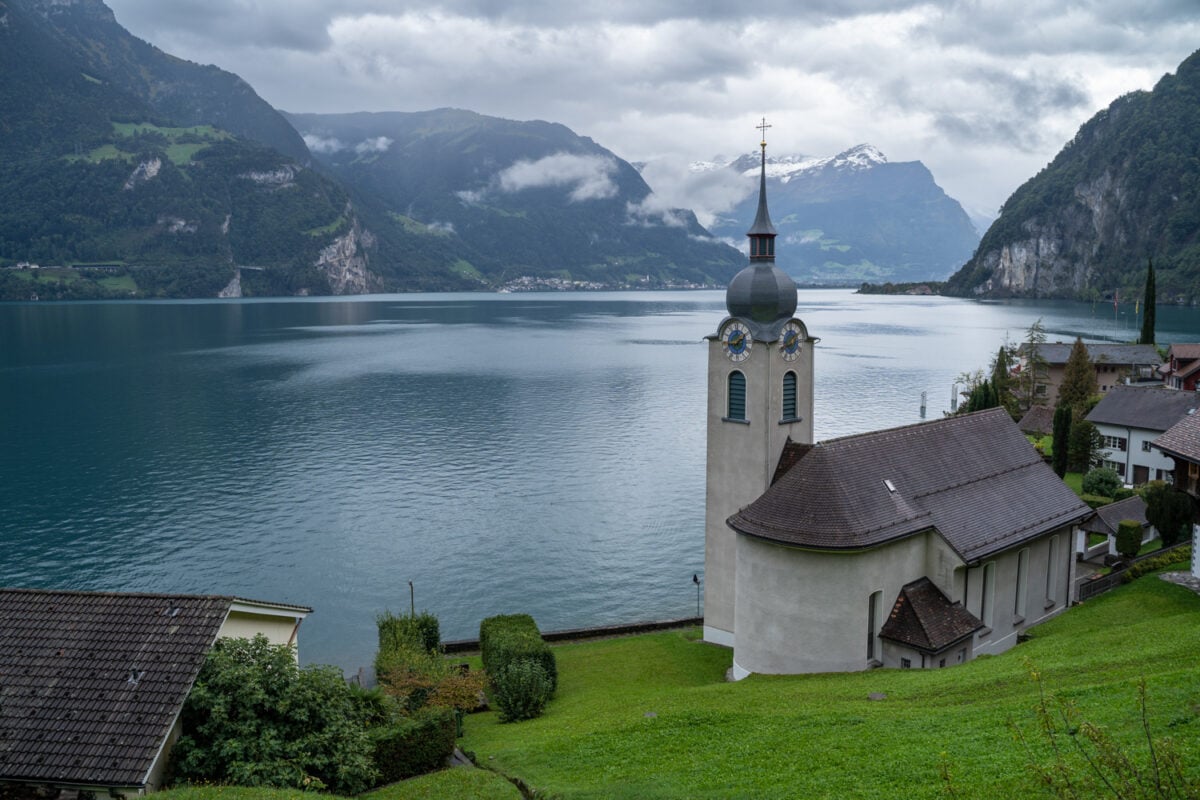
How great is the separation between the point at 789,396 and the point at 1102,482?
38039 millimetres

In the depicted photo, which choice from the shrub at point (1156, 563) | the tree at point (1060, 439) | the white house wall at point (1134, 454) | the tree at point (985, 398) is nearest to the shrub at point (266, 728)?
the shrub at point (1156, 563)

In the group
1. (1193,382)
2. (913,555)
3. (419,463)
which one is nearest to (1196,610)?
(913,555)

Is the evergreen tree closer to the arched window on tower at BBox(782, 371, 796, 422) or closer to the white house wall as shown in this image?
the white house wall

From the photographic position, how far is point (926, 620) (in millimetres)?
32500

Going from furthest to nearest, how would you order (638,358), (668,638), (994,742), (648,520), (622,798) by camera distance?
(638,358) < (648,520) < (668,638) < (622,798) < (994,742)

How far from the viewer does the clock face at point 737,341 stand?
36875 mm

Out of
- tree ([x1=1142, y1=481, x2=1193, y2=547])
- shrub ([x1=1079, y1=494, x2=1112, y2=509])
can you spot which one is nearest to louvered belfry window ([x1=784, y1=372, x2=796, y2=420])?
tree ([x1=1142, y1=481, x2=1193, y2=547])

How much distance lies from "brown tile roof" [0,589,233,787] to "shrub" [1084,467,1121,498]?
60.8 meters

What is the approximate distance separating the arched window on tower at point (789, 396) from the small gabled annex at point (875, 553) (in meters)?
1.70

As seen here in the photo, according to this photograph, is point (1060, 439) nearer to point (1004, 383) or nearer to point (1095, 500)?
point (1095, 500)

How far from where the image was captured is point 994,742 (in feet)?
59.9

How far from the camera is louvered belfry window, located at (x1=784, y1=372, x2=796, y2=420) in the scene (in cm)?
3734

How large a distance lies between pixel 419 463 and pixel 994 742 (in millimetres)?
68734

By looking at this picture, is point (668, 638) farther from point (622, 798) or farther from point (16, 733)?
point (16, 733)
